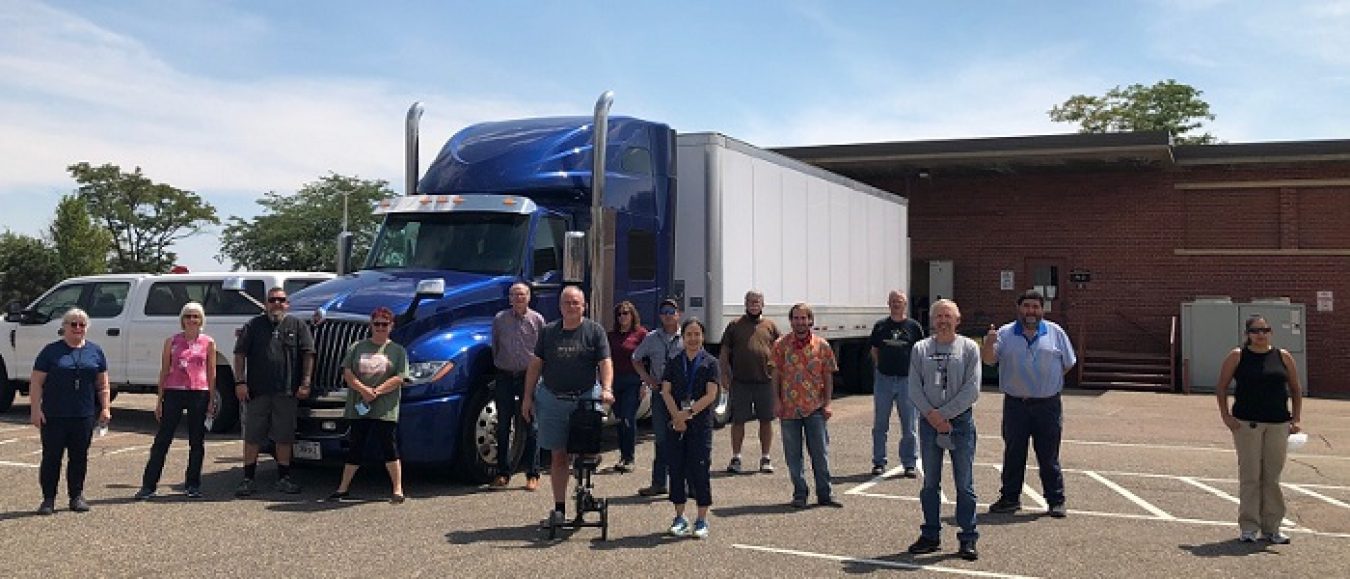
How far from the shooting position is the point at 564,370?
7.32 meters

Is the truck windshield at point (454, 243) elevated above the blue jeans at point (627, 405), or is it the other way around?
the truck windshield at point (454, 243)

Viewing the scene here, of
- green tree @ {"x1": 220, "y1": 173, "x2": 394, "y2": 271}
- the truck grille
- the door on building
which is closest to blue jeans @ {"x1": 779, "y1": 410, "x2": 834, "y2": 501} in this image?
the truck grille

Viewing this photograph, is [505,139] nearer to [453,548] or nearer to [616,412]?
[616,412]

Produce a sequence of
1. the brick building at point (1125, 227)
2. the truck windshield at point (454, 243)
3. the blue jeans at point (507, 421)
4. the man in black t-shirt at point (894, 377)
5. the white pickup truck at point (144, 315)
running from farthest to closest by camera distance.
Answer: the brick building at point (1125, 227), the white pickup truck at point (144, 315), the truck windshield at point (454, 243), the man in black t-shirt at point (894, 377), the blue jeans at point (507, 421)

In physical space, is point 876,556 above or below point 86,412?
below

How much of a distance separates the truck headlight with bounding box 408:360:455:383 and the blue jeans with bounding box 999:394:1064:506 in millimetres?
4343

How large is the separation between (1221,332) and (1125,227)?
3.77 m

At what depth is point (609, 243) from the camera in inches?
421

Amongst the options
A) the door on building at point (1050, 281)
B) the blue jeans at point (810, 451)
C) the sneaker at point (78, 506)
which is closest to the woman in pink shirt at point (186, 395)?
the sneaker at point (78, 506)

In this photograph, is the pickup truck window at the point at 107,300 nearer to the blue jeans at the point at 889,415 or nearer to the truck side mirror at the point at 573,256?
the truck side mirror at the point at 573,256

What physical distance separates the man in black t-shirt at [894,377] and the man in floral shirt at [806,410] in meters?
1.52

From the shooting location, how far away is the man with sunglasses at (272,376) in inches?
338

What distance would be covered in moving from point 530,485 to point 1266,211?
808 inches

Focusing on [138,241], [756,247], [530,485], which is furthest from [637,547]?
[138,241]
